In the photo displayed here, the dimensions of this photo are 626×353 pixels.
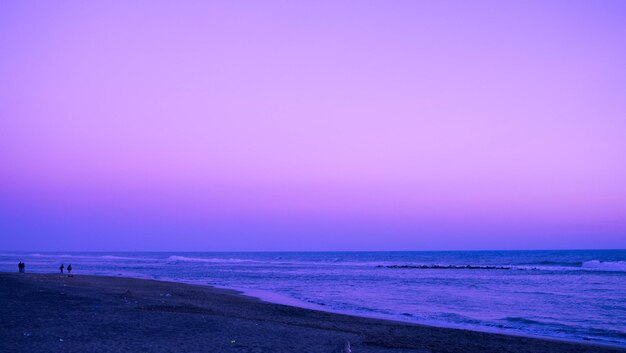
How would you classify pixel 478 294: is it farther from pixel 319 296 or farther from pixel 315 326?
pixel 315 326

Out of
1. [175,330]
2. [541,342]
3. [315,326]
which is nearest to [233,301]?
[315,326]

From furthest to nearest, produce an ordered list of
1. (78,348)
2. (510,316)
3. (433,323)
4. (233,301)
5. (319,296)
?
(319,296) → (233,301) → (510,316) → (433,323) → (78,348)

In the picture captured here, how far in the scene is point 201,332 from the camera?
53.0 feet

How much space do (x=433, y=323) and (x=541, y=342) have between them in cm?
550

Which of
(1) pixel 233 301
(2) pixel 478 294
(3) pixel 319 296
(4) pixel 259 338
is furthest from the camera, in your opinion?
(2) pixel 478 294

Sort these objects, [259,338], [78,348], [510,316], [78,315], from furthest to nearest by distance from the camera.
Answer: [510,316], [78,315], [259,338], [78,348]

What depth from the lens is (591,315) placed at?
25.7m

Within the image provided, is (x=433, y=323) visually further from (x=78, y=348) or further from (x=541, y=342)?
(x=78, y=348)

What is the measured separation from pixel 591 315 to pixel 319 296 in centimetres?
1622

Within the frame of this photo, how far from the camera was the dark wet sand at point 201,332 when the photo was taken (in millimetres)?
13627

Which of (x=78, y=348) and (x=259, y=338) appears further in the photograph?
(x=259, y=338)

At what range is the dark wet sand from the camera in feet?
44.7

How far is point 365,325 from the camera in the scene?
20844mm

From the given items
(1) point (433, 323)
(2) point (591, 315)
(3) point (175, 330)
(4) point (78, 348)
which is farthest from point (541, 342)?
(4) point (78, 348)
